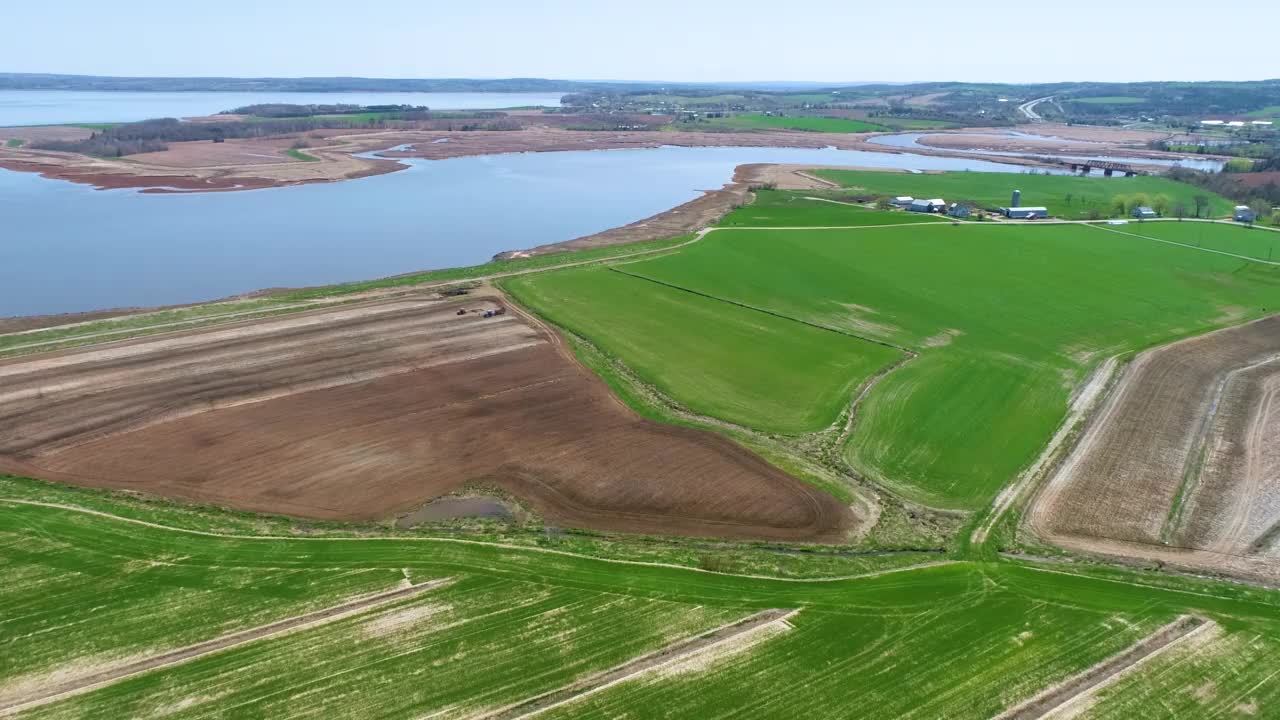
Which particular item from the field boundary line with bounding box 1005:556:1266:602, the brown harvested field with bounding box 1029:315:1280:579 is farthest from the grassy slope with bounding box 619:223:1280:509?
the field boundary line with bounding box 1005:556:1266:602

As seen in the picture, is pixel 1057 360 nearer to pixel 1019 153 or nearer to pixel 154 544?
pixel 154 544

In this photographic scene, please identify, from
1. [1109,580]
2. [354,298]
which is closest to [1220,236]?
[1109,580]

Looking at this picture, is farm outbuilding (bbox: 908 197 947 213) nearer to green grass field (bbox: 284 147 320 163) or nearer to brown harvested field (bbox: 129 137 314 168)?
green grass field (bbox: 284 147 320 163)

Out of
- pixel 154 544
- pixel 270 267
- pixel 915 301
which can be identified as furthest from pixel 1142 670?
pixel 270 267

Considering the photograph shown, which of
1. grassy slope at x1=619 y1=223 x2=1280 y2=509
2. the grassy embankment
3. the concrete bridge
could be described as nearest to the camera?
grassy slope at x1=619 y1=223 x2=1280 y2=509

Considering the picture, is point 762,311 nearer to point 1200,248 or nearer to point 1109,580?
point 1109,580

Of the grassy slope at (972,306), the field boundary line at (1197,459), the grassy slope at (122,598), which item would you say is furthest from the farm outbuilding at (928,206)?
the grassy slope at (122,598)

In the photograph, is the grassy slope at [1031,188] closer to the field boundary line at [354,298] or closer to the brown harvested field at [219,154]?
the field boundary line at [354,298]

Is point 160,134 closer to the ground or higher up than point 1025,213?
higher up
